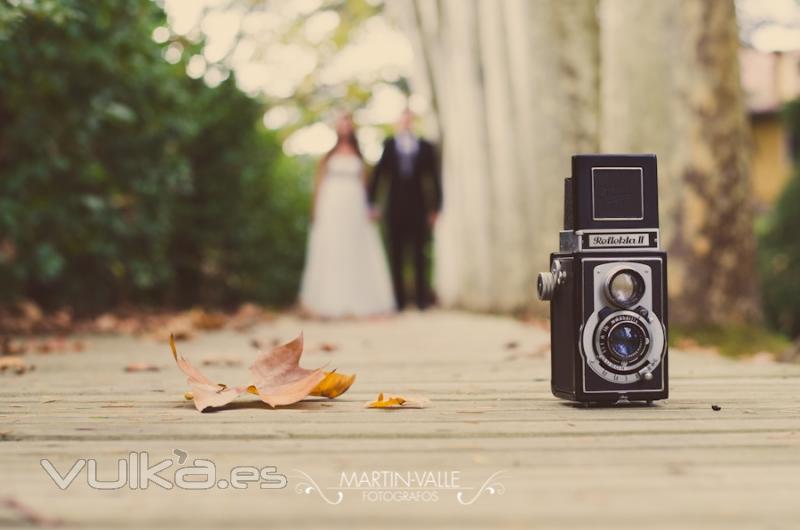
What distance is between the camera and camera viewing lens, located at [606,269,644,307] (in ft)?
10.2

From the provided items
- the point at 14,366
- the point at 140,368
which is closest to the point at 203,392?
the point at 140,368

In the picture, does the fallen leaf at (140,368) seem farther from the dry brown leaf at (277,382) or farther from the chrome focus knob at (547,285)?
the chrome focus knob at (547,285)

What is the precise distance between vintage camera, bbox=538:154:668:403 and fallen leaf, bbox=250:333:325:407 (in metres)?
0.73

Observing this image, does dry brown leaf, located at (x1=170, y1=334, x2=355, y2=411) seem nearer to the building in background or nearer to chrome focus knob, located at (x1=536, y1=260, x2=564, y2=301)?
chrome focus knob, located at (x1=536, y1=260, x2=564, y2=301)

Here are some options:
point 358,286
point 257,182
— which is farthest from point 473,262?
point 257,182

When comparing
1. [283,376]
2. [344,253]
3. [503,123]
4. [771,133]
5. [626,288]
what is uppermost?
[771,133]

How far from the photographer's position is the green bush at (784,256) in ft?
68.9

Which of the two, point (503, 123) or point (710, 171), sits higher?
point (503, 123)

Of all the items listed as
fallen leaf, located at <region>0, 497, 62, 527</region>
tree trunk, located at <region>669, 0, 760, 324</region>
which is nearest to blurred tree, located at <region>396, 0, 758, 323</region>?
tree trunk, located at <region>669, 0, 760, 324</region>

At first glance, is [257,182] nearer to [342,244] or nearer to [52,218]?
[342,244]

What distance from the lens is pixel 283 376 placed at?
325 cm

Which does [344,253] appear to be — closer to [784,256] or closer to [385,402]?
[385,402]

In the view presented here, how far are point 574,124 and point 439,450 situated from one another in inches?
315

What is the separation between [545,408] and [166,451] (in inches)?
46.1
